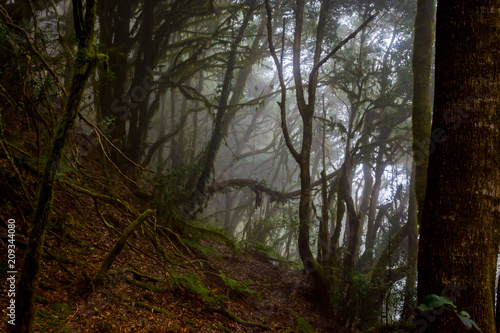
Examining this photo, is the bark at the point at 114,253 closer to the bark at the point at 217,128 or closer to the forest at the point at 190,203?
the forest at the point at 190,203

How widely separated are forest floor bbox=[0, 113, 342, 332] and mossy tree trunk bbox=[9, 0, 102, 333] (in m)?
0.58

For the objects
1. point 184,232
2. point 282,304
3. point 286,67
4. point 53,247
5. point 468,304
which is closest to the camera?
point 468,304

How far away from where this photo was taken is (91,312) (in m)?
3.59

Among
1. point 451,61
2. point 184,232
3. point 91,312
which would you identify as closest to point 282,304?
point 184,232

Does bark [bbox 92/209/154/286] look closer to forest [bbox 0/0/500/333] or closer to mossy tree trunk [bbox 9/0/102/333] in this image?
forest [bbox 0/0/500/333]

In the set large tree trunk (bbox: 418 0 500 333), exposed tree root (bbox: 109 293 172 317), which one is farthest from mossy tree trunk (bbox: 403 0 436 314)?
exposed tree root (bbox: 109 293 172 317)

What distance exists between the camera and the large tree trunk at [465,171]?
7.88ft

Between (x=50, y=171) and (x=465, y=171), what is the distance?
294cm

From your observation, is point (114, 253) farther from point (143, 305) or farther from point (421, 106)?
point (421, 106)

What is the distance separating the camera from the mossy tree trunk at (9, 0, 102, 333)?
2.33 m

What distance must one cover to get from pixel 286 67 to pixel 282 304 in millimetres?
13418

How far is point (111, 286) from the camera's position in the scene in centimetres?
425

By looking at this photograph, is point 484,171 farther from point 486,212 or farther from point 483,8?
point 483,8

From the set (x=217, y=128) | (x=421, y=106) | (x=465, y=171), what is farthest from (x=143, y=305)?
(x=217, y=128)
